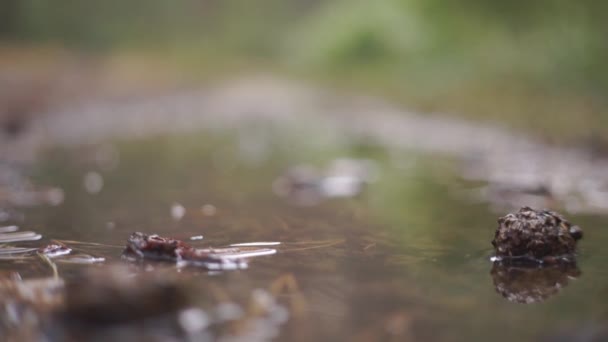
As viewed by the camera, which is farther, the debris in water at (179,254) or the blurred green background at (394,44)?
the blurred green background at (394,44)

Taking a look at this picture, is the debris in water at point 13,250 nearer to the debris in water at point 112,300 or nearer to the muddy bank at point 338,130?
the debris in water at point 112,300

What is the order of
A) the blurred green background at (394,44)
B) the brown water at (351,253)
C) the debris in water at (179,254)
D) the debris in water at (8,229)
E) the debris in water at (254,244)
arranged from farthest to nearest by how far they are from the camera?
the blurred green background at (394,44) < the debris in water at (8,229) < the debris in water at (254,244) < the debris in water at (179,254) < the brown water at (351,253)

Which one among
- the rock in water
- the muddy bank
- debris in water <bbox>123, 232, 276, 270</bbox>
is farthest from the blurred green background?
debris in water <bbox>123, 232, 276, 270</bbox>

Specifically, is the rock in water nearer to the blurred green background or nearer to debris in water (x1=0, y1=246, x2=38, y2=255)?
debris in water (x1=0, y1=246, x2=38, y2=255)

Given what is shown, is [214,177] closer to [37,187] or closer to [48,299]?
[37,187]

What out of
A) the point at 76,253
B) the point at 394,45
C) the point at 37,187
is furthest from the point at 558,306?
the point at 394,45

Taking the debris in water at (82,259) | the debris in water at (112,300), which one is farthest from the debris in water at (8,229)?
the debris in water at (112,300)

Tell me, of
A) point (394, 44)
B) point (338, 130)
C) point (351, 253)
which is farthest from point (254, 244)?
point (394, 44)
